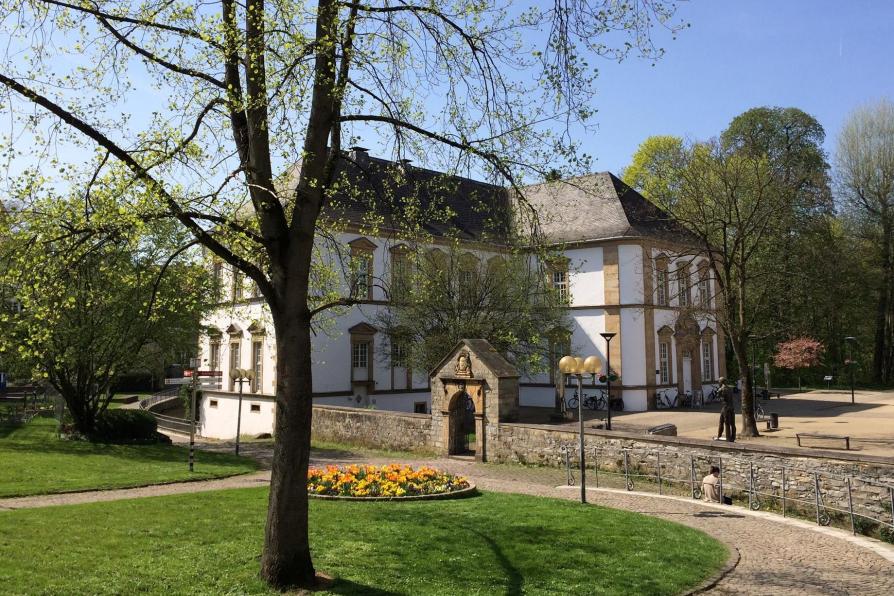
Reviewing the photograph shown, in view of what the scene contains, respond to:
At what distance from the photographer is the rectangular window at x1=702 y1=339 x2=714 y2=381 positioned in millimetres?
42031

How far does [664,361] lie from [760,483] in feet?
78.1

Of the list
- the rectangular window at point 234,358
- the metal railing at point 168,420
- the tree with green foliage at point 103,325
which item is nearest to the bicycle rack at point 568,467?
the tree with green foliage at point 103,325

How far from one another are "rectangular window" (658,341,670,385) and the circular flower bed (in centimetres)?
2499

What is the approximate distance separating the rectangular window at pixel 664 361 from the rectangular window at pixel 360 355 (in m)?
15.8

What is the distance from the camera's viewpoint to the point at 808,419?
30.4 m

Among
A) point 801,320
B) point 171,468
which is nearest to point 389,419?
point 171,468

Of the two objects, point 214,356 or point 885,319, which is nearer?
point 214,356

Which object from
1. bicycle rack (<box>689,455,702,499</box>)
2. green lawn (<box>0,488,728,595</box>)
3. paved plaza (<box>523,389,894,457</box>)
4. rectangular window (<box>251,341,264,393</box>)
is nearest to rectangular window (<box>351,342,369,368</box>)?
rectangular window (<box>251,341,264,393</box>)

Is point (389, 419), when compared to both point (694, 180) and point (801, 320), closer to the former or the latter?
point (694, 180)

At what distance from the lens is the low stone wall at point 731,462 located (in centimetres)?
1291

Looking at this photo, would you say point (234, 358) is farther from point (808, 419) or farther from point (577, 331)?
point (808, 419)

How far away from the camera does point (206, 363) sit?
39.5 metres

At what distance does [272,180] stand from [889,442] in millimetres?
21192

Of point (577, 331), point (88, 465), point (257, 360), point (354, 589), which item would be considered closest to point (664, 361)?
point (577, 331)
